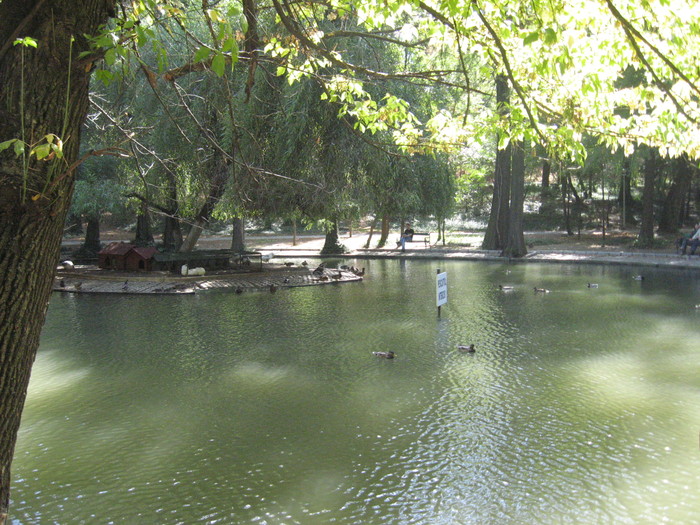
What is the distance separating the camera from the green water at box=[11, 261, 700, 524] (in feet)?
16.1

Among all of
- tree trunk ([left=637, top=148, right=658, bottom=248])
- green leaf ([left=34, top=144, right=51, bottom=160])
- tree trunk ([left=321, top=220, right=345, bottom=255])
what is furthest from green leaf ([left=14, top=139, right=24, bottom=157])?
tree trunk ([left=637, top=148, right=658, bottom=248])

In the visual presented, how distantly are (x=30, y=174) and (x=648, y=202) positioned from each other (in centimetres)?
2469

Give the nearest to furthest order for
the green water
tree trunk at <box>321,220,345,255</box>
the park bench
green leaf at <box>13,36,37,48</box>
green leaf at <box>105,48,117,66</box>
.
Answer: green leaf at <box>13,36,37,48</box> < green leaf at <box>105,48,117,66</box> < the green water < tree trunk at <box>321,220,345,255</box> < the park bench

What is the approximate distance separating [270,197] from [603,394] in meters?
11.8

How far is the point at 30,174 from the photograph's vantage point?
2.35 m

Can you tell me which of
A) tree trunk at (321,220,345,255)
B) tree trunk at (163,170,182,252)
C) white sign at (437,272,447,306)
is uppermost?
tree trunk at (163,170,182,252)

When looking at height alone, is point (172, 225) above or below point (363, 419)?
above

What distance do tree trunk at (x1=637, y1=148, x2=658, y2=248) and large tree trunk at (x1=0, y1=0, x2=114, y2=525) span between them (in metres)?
23.5

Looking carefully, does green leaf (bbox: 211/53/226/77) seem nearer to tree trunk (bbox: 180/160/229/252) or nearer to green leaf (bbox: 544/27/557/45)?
green leaf (bbox: 544/27/557/45)

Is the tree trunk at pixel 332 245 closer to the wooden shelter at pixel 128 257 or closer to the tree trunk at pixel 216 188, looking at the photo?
the tree trunk at pixel 216 188

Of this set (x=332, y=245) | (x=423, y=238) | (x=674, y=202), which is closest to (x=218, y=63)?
(x=332, y=245)

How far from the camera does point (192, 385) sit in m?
7.87

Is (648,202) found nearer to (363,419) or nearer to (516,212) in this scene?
(516,212)

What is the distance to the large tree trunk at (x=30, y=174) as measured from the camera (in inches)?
91.7
